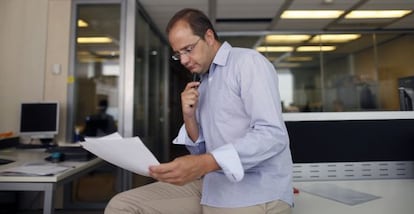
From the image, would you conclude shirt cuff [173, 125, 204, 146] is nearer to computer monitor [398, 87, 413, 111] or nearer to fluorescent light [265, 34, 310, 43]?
computer monitor [398, 87, 413, 111]

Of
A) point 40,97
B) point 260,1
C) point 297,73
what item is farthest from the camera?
point 297,73

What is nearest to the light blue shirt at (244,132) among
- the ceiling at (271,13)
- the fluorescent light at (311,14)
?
the ceiling at (271,13)

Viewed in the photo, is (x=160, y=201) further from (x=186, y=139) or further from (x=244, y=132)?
(x=244, y=132)

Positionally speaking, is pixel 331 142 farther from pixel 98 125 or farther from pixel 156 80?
pixel 156 80

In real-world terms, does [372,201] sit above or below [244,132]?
below

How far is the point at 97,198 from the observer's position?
3.37m

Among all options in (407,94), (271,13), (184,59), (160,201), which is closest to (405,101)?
(407,94)

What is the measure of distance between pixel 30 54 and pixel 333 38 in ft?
17.1

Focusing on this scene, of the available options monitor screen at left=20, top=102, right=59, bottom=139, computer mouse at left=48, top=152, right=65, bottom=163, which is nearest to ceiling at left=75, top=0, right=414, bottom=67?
monitor screen at left=20, top=102, right=59, bottom=139

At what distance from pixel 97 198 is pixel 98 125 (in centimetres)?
91

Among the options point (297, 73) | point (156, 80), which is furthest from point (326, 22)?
point (156, 80)

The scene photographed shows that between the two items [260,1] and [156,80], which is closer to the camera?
[260,1]

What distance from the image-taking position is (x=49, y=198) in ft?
5.43

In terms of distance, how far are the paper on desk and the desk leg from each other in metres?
1.09
